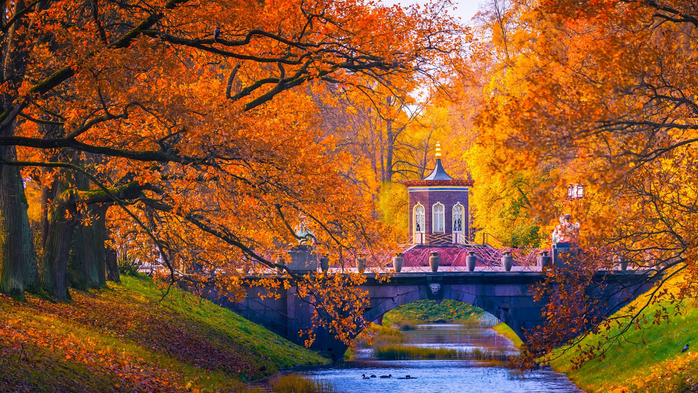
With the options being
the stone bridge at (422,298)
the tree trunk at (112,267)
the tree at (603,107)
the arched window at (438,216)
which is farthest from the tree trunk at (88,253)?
the arched window at (438,216)

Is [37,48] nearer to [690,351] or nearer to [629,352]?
[690,351]

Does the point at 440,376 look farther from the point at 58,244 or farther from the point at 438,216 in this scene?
the point at 438,216

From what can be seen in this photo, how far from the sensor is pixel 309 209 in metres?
13.7

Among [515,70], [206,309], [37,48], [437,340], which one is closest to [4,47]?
[37,48]

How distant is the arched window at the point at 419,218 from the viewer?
34.4 meters

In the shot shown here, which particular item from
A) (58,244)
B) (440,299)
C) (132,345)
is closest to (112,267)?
(58,244)

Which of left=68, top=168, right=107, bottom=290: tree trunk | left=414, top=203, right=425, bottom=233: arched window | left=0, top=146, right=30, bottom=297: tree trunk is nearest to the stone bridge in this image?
left=68, top=168, right=107, bottom=290: tree trunk

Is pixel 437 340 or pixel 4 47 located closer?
pixel 4 47

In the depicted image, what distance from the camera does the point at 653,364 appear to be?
17.4 metres

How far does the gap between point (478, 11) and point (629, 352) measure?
24107mm

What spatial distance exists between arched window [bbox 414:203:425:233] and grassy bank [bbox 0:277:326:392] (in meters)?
10.1

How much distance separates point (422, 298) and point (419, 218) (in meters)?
7.60

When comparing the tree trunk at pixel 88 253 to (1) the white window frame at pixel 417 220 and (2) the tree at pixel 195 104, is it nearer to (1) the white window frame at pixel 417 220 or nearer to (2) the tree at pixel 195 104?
(2) the tree at pixel 195 104

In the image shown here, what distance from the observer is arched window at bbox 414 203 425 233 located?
34406 mm
